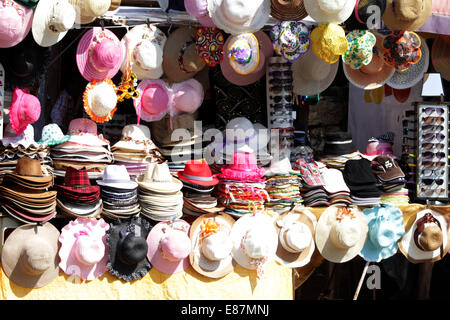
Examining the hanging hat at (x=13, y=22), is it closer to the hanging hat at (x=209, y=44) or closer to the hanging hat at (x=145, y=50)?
the hanging hat at (x=145, y=50)

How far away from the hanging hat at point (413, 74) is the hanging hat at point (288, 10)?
126cm

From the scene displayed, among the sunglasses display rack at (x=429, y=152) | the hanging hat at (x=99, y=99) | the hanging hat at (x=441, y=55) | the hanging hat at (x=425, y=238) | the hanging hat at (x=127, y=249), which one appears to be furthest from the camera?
the hanging hat at (x=441, y=55)

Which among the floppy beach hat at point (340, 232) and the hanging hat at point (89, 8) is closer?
the hanging hat at point (89, 8)

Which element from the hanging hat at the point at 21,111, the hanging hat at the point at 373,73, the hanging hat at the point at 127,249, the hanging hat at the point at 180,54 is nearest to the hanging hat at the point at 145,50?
the hanging hat at the point at 180,54

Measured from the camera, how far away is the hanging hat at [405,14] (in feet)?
20.1

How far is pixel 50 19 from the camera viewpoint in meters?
5.24

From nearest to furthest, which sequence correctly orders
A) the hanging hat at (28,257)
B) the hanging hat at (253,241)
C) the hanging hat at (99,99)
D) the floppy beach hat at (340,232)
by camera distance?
the hanging hat at (28,257)
the hanging hat at (99,99)
the hanging hat at (253,241)
the floppy beach hat at (340,232)

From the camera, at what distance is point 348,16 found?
19.6 ft

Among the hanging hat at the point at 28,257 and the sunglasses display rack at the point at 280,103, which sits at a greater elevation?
the sunglasses display rack at the point at 280,103

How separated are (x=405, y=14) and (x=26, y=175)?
3451mm

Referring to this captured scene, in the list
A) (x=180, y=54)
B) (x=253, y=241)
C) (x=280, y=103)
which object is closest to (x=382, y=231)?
(x=253, y=241)

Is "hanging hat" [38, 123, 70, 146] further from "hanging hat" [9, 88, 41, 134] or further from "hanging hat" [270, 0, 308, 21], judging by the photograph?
"hanging hat" [270, 0, 308, 21]

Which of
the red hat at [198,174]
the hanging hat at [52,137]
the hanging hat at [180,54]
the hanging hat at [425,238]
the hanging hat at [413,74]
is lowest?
the hanging hat at [425,238]

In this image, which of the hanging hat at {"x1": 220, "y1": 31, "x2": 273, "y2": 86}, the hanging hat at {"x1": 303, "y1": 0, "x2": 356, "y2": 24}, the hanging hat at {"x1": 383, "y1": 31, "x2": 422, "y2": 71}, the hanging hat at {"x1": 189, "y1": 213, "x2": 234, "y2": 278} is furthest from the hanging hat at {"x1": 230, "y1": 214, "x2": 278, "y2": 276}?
the hanging hat at {"x1": 383, "y1": 31, "x2": 422, "y2": 71}
